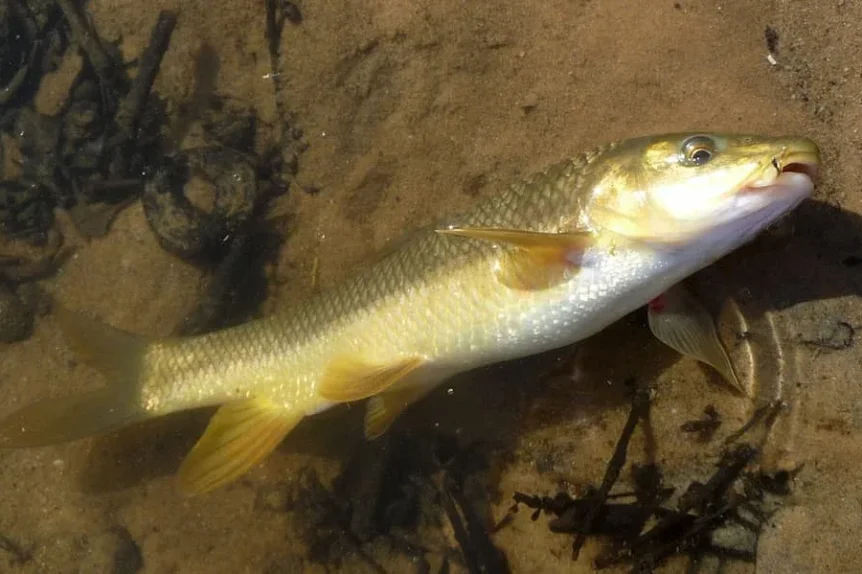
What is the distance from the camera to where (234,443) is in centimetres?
313

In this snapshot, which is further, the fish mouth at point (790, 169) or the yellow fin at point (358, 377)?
the yellow fin at point (358, 377)

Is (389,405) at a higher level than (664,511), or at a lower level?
higher

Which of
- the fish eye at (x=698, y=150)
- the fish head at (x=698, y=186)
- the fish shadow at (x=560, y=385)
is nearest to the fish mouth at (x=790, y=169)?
the fish head at (x=698, y=186)

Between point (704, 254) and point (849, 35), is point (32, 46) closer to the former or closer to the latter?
point (704, 254)

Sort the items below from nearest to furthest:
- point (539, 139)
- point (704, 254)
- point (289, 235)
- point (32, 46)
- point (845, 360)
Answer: point (704, 254), point (845, 360), point (539, 139), point (289, 235), point (32, 46)

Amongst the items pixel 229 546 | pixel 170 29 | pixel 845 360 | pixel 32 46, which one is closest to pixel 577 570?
pixel 845 360

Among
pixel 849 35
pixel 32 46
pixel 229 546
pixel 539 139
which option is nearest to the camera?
pixel 849 35

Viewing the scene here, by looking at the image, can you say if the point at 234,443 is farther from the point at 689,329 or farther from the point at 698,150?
the point at 698,150

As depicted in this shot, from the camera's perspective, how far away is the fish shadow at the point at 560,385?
Result: 286 cm

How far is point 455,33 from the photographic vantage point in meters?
3.64

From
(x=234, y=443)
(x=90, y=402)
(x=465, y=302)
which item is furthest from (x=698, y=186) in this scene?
(x=90, y=402)

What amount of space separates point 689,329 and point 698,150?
85cm

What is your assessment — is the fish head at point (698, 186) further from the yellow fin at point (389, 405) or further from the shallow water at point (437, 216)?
the yellow fin at point (389, 405)

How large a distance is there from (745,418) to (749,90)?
4.91ft
